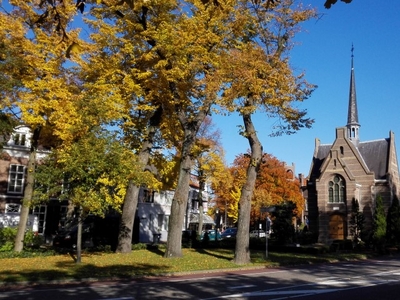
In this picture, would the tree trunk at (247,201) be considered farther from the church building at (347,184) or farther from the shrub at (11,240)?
the church building at (347,184)

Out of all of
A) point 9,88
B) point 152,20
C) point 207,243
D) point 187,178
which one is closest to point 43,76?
point 9,88

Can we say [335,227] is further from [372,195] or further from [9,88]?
[9,88]

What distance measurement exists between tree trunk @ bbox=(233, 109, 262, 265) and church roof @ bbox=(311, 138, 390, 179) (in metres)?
29.9

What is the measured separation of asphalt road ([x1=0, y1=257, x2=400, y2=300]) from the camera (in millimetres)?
10930

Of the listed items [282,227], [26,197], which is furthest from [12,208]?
[282,227]

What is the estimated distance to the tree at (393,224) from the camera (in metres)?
40.3

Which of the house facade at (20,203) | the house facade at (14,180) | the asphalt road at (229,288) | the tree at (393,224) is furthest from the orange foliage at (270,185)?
the asphalt road at (229,288)

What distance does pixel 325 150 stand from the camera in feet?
170

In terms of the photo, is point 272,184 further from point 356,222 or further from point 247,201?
point 247,201

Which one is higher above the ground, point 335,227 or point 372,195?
point 372,195

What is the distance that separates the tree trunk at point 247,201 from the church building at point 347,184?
26.3 meters

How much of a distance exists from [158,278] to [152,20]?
13.3 metres

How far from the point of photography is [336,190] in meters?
45.5

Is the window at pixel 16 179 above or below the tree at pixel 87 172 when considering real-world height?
above
